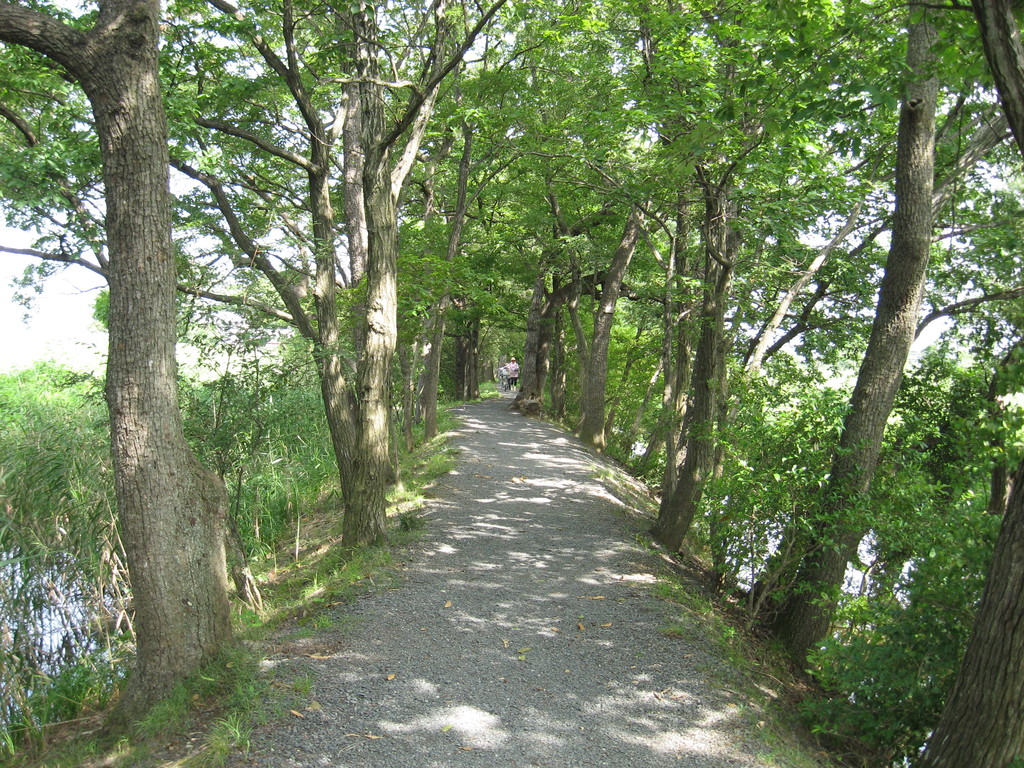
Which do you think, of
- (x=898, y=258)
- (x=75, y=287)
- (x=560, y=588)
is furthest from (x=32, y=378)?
(x=898, y=258)

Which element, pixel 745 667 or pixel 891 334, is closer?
pixel 745 667

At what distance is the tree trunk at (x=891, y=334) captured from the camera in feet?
19.9

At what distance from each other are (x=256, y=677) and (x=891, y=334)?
6.09 meters

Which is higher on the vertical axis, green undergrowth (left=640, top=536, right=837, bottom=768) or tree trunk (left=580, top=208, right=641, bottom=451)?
tree trunk (left=580, top=208, right=641, bottom=451)

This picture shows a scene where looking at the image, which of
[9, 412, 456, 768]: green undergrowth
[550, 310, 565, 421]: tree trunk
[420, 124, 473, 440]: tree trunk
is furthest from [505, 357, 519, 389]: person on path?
[9, 412, 456, 768]: green undergrowth

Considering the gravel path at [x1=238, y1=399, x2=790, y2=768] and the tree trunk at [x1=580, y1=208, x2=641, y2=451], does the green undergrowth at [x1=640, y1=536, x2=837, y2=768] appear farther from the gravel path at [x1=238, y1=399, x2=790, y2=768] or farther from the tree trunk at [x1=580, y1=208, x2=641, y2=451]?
the tree trunk at [x1=580, y1=208, x2=641, y2=451]

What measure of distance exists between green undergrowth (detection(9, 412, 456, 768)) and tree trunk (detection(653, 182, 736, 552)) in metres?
3.38

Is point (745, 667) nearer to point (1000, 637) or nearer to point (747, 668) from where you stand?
point (747, 668)

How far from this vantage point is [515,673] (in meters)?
5.07

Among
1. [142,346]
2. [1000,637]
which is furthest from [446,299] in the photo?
[1000,637]

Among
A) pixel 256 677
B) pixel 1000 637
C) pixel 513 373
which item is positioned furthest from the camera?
pixel 513 373

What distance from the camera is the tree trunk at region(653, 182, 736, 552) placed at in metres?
8.12

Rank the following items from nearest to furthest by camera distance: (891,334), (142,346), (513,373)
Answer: (142,346)
(891,334)
(513,373)

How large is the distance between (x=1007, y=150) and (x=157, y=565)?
12379 mm
